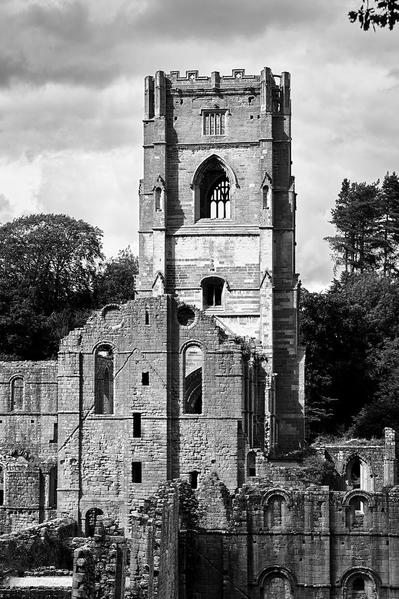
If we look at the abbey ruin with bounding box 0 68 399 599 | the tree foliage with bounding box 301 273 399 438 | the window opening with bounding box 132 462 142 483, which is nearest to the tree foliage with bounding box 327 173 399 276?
the tree foliage with bounding box 301 273 399 438

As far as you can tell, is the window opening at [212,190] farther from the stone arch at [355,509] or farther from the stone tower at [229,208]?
the stone arch at [355,509]

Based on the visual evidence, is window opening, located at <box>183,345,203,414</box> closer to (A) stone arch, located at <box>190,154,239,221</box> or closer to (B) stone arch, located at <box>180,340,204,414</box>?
(B) stone arch, located at <box>180,340,204,414</box>

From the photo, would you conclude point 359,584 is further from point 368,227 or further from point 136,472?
point 368,227

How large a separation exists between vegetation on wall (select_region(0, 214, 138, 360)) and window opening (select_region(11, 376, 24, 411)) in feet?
61.0

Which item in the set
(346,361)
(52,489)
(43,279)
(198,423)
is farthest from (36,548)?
(43,279)

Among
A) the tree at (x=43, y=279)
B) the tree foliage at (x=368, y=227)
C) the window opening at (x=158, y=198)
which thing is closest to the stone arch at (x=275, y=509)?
the window opening at (x=158, y=198)

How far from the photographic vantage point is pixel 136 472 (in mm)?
53875

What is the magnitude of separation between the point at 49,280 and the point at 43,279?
514 millimetres

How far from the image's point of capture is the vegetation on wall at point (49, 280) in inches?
3388

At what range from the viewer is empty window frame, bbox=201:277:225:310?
7362 cm

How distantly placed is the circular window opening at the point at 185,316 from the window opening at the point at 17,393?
13544 mm

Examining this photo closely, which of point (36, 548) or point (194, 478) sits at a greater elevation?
point (194, 478)

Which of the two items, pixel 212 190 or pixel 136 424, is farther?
pixel 212 190

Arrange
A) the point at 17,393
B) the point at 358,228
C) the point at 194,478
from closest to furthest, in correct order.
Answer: the point at 194,478 → the point at 17,393 → the point at 358,228
